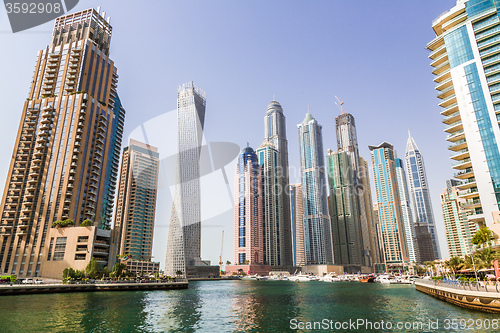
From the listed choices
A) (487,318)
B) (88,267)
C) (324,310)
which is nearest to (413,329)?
(487,318)

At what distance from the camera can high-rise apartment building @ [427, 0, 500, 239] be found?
246ft

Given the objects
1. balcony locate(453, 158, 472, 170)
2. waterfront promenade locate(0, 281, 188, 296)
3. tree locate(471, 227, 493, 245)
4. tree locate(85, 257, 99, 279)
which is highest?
balcony locate(453, 158, 472, 170)

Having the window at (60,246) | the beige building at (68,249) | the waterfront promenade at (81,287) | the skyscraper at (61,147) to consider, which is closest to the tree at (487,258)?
the waterfront promenade at (81,287)

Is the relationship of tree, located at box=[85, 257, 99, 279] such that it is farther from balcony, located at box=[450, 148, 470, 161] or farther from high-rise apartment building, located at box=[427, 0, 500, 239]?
balcony, located at box=[450, 148, 470, 161]

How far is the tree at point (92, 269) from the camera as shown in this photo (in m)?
99.8

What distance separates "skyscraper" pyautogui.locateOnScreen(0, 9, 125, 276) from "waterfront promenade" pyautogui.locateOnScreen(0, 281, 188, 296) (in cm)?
2569

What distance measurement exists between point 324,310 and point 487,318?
23.0m

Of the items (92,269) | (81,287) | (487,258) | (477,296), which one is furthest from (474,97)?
(92,269)

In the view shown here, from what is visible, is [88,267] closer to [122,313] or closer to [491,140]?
[122,313]

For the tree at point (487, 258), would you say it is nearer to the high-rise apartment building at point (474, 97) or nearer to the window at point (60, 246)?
the high-rise apartment building at point (474, 97)

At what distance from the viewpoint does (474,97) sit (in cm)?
8062

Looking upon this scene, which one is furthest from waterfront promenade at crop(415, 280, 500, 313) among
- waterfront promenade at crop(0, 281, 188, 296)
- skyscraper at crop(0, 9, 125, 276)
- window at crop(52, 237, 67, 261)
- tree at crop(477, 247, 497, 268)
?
skyscraper at crop(0, 9, 125, 276)

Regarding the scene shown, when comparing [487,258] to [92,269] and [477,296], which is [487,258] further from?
[92,269]

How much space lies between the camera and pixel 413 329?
3484 cm
